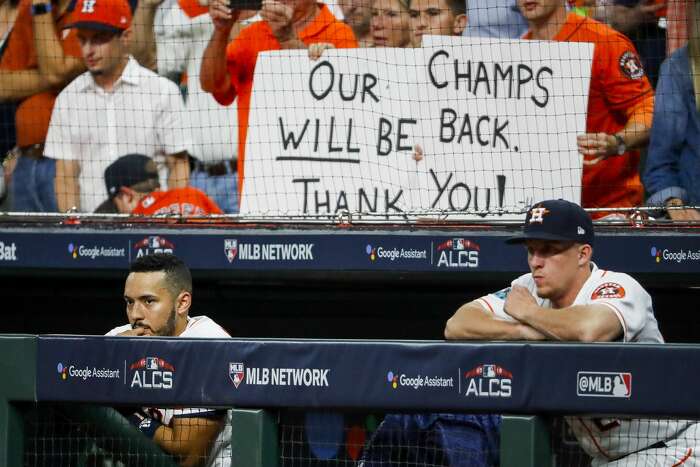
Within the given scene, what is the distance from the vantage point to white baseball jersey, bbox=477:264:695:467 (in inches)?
113

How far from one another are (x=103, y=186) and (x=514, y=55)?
249 centimetres

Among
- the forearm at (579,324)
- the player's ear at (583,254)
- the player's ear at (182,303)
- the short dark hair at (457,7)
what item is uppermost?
the short dark hair at (457,7)

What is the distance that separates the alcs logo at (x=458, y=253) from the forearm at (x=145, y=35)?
2.14 meters

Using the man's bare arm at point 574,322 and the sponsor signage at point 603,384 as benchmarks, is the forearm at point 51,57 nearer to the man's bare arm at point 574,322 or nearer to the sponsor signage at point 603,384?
the man's bare arm at point 574,322

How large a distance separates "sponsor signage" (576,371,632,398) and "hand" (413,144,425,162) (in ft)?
11.8

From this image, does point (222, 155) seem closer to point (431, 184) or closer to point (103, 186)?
point (103, 186)

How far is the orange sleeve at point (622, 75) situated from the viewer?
593 centimetres

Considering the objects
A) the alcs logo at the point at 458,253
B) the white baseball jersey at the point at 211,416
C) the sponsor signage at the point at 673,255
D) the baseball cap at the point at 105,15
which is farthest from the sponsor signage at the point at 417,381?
the baseball cap at the point at 105,15

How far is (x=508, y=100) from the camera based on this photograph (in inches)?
238

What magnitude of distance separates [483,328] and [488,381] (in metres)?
0.74

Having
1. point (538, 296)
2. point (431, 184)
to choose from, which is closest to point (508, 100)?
point (431, 184)

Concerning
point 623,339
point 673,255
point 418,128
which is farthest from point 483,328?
point 418,128

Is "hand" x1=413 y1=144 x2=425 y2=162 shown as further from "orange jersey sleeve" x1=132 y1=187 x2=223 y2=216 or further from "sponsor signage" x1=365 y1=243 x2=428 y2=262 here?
"orange jersey sleeve" x1=132 y1=187 x2=223 y2=216

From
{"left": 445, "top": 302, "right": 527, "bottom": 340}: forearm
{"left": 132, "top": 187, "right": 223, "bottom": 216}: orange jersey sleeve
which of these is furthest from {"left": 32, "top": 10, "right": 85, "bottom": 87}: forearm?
{"left": 445, "top": 302, "right": 527, "bottom": 340}: forearm
